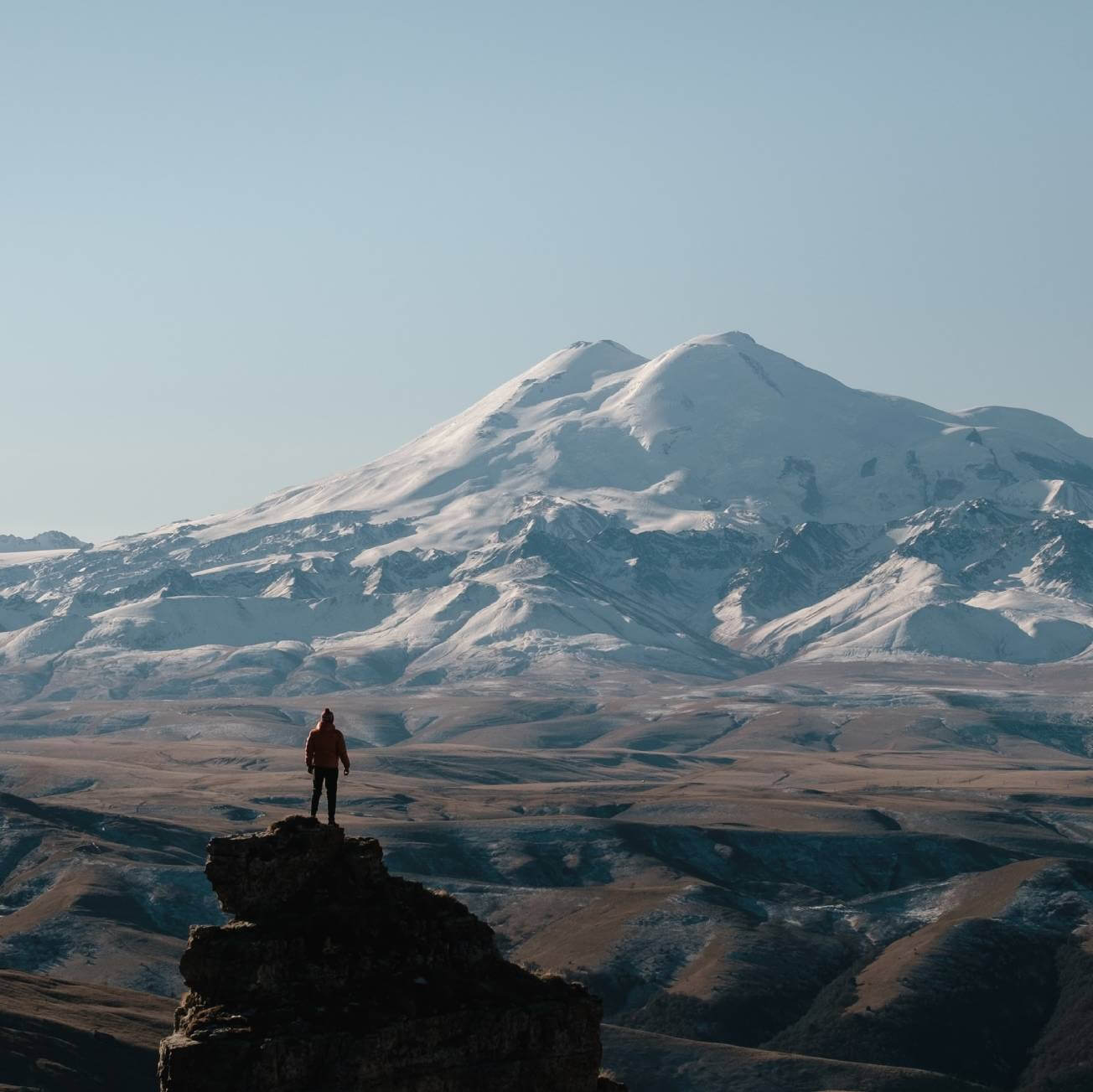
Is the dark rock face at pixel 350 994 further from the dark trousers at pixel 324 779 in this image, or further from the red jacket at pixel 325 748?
the red jacket at pixel 325 748

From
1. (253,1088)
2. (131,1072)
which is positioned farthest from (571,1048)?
(131,1072)

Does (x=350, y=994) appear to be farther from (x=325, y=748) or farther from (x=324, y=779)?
(x=324, y=779)

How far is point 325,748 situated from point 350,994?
20.7ft

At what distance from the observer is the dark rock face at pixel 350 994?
2995 cm

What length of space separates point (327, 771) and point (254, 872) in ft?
13.0

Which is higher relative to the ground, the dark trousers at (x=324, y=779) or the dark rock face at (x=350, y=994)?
the dark trousers at (x=324, y=779)

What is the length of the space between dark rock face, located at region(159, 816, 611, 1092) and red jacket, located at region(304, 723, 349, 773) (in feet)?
8.08

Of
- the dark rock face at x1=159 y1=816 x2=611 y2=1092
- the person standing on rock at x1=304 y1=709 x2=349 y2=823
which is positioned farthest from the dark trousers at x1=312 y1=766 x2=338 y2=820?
the dark rock face at x1=159 y1=816 x2=611 y2=1092

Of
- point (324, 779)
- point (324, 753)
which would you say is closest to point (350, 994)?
point (324, 753)

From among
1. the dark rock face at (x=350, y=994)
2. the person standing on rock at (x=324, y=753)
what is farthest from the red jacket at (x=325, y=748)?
the dark rock face at (x=350, y=994)

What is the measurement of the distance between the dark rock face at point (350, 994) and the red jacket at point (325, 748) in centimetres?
246

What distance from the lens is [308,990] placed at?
103ft

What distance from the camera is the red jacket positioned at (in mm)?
36469

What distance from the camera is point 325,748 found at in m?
36.7
